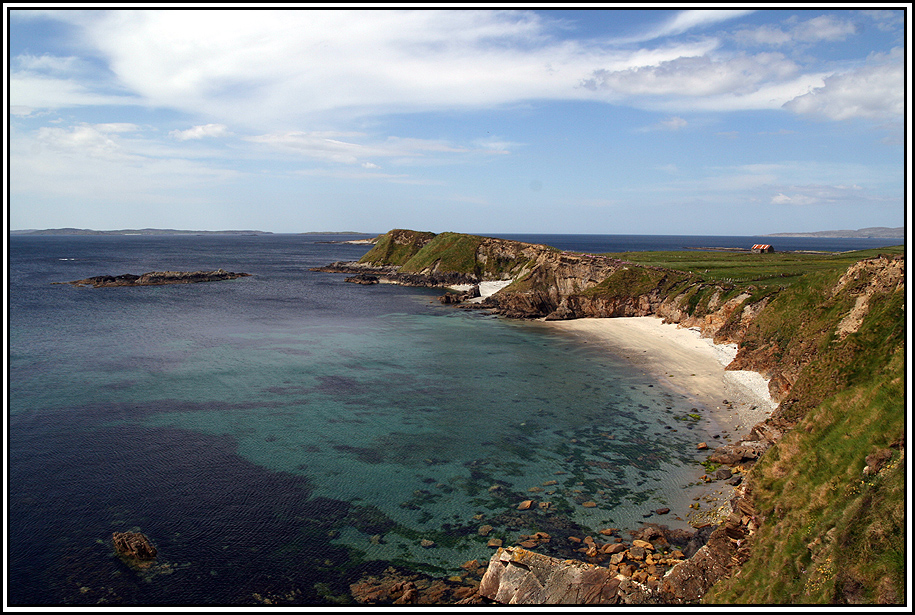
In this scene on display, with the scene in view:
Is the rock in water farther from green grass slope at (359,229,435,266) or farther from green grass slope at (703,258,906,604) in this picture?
green grass slope at (359,229,435,266)

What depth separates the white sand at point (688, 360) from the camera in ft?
117

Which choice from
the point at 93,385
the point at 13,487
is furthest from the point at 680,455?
the point at 93,385

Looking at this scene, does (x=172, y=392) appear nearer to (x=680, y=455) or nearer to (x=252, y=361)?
(x=252, y=361)

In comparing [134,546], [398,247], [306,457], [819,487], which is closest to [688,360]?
[819,487]

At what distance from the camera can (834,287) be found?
39.6 meters

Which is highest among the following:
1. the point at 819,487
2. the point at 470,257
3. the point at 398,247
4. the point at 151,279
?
the point at 398,247

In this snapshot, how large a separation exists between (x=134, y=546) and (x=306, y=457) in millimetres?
10086

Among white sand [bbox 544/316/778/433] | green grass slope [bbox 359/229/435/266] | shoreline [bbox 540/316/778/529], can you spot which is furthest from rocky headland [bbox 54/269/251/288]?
white sand [bbox 544/316/778/433]

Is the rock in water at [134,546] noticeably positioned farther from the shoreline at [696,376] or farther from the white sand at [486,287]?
the white sand at [486,287]

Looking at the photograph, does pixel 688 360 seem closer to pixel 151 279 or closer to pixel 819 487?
pixel 819 487

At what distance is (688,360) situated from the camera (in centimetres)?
4891

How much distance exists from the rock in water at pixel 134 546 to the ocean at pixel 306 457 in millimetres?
403

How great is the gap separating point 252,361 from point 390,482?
29.3m

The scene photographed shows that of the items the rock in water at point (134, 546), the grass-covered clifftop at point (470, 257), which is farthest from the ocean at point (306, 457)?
the grass-covered clifftop at point (470, 257)
